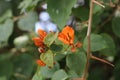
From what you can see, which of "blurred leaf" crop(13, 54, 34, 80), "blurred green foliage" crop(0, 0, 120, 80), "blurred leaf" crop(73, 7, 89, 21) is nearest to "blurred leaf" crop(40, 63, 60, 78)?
"blurred green foliage" crop(0, 0, 120, 80)

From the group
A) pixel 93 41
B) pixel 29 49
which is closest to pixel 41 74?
pixel 93 41

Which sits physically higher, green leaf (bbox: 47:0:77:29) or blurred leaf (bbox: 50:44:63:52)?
green leaf (bbox: 47:0:77:29)

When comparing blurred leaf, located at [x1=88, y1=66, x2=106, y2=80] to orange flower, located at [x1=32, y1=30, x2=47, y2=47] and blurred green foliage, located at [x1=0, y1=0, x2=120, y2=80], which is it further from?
orange flower, located at [x1=32, y1=30, x2=47, y2=47]

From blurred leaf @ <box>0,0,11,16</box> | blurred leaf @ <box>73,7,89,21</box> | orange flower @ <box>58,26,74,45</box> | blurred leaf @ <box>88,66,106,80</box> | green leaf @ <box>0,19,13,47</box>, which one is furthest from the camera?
blurred leaf @ <box>0,0,11,16</box>

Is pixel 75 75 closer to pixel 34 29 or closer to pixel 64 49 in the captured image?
pixel 64 49

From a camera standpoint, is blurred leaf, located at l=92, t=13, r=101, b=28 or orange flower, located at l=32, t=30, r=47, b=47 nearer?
orange flower, located at l=32, t=30, r=47, b=47

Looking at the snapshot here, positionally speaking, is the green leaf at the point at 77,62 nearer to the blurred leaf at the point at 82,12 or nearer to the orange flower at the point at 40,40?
the orange flower at the point at 40,40

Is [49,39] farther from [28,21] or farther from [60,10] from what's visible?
[28,21]

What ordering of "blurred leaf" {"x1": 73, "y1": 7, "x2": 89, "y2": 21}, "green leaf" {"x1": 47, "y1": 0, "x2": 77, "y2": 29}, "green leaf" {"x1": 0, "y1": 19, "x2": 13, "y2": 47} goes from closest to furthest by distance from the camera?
"green leaf" {"x1": 47, "y1": 0, "x2": 77, "y2": 29} → "blurred leaf" {"x1": 73, "y1": 7, "x2": 89, "y2": 21} → "green leaf" {"x1": 0, "y1": 19, "x2": 13, "y2": 47}

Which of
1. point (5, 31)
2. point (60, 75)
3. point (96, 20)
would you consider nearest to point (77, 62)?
point (60, 75)
